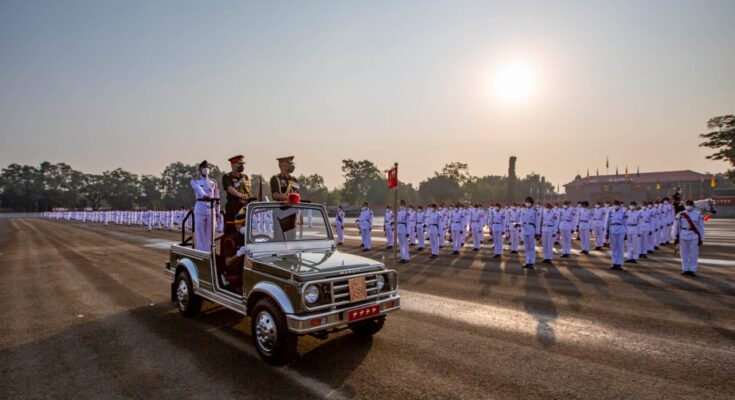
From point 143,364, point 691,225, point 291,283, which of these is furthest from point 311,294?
point 691,225

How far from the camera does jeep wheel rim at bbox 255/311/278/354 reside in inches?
178

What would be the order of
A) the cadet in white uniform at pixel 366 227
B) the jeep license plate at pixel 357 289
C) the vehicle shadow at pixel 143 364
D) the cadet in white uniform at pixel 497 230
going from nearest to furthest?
the vehicle shadow at pixel 143 364, the jeep license plate at pixel 357 289, the cadet in white uniform at pixel 497 230, the cadet in white uniform at pixel 366 227

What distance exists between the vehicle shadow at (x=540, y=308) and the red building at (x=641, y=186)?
82901 millimetres

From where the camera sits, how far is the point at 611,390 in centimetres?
396

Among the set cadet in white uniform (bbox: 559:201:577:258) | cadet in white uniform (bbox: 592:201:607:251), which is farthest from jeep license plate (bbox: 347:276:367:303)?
cadet in white uniform (bbox: 592:201:607:251)

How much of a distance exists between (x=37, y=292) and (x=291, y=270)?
8.64 meters

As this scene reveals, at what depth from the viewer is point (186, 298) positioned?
6711mm

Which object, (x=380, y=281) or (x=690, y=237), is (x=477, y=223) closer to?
(x=690, y=237)

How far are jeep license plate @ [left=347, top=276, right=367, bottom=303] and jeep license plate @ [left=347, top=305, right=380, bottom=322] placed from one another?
137 millimetres

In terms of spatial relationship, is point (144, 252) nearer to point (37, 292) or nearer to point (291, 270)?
point (37, 292)

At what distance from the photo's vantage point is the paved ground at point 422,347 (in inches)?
159

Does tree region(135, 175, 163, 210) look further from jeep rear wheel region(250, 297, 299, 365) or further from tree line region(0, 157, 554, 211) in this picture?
jeep rear wheel region(250, 297, 299, 365)

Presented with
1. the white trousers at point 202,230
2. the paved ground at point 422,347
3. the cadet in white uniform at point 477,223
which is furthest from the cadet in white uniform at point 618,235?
the white trousers at point 202,230

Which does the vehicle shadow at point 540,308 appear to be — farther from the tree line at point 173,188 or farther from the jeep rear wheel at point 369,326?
the tree line at point 173,188
